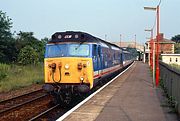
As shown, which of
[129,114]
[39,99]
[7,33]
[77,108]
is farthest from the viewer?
[7,33]

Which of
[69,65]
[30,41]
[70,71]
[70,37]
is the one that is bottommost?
[70,71]

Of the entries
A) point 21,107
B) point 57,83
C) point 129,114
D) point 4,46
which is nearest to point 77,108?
point 129,114

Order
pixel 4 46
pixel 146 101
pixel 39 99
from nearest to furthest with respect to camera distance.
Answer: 1. pixel 146 101
2. pixel 39 99
3. pixel 4 46

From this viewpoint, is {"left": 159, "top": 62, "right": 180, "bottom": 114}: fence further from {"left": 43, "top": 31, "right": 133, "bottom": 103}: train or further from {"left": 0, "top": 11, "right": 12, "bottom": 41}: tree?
{"left": 0, "top": 11, "right": 12, "bottom": 41}: tree

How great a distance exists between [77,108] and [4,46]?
36656 millimetres

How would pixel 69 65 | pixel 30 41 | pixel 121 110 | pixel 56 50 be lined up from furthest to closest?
pixel 30 41
pixel 56 50
pixel 69 65
pixel 121 110

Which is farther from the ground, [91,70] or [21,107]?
[91,70]

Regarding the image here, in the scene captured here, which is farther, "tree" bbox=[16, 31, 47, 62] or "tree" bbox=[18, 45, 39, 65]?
"tree" bbox=[16, 31, 47, 62]

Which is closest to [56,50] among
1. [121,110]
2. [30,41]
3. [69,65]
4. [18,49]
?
[69,65]

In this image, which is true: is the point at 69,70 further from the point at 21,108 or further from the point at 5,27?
the point at 5,27

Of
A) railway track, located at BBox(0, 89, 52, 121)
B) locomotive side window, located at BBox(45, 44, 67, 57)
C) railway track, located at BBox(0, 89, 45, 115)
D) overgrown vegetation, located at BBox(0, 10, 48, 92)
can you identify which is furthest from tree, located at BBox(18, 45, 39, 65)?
locomotive side window, located at BBox(45, 44, 67, 57)

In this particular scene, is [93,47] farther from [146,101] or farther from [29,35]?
[29,35]

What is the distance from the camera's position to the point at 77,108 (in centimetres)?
1166

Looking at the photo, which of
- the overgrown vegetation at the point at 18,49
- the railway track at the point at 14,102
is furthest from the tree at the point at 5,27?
the railway track at the point at 14,102
